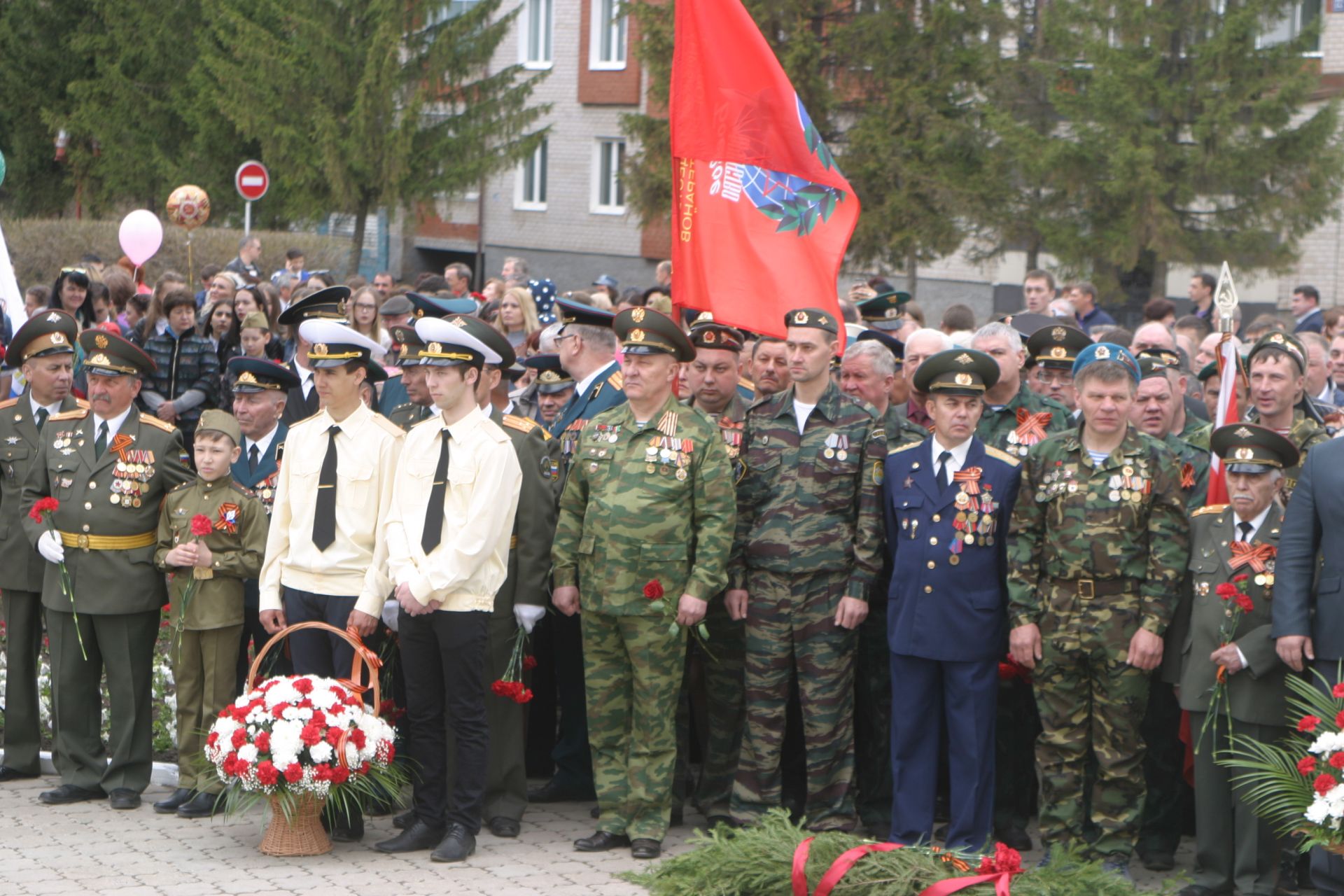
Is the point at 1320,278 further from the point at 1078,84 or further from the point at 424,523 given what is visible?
the point at 424,523

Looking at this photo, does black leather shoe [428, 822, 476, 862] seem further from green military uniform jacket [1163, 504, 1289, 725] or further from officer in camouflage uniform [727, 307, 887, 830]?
green military uniform jacket [1163, 504, 1289, 725]

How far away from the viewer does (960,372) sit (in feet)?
22.6

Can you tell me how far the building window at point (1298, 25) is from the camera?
21078 mm

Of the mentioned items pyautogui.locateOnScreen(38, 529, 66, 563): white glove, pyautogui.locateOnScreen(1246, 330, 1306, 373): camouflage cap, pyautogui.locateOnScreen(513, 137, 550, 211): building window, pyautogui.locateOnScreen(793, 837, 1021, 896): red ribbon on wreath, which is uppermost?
pyautogui.locateOnScreen(513, 137, 550, 211): building window

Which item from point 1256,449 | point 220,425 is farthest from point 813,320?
point 220,425

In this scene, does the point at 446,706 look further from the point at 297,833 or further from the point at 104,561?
the point at 104,561

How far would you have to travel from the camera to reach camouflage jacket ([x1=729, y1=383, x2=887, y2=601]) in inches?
281

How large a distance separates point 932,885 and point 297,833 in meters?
2.79

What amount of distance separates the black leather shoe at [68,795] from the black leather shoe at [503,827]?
2.01m

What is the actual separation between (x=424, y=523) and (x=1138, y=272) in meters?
18.8

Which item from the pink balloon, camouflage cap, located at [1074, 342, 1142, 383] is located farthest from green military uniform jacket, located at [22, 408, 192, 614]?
the pink balloon

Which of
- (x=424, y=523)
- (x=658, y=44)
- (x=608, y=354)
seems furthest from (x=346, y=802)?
(x=658, y=44)

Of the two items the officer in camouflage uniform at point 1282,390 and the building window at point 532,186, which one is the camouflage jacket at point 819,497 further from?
the building window at point 532,186

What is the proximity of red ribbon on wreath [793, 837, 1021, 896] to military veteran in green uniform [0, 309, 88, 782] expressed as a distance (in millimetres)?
4266
